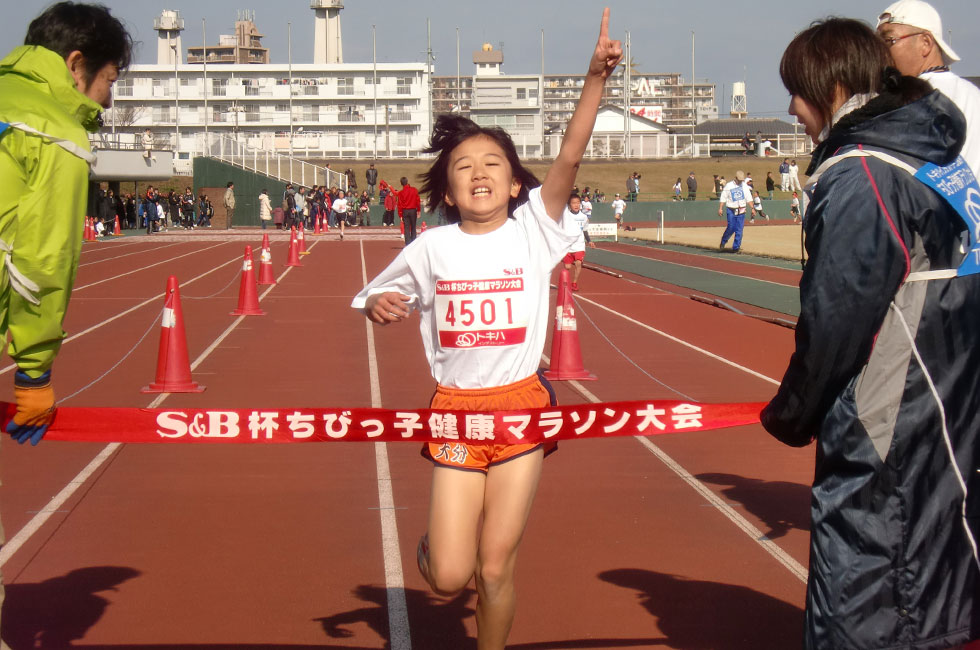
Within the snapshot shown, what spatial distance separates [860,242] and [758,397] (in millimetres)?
7905

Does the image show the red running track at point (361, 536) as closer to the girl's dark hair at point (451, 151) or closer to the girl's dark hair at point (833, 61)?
the girl's dark hair at point (451, 151)

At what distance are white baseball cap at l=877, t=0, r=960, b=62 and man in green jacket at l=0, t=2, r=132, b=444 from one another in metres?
3.52

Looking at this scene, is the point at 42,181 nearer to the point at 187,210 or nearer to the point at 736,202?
the point at 736,202

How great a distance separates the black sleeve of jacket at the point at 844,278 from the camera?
2676mm

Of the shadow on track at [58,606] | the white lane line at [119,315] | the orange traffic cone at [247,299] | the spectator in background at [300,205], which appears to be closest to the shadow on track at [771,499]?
the shadow on track at [58,606]

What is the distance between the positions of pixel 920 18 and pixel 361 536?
3715 mm

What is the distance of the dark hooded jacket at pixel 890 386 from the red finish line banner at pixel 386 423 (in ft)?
4.19

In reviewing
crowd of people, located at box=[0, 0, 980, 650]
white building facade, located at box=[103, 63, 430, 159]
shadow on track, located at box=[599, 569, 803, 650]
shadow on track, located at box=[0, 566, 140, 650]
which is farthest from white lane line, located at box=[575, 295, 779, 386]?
white building facade, located at box=[103, 63, 430, 159]

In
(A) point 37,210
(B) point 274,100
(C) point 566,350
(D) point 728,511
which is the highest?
(B) point 274,100

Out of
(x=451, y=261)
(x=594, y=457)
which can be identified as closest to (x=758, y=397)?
(x=594, y=457)

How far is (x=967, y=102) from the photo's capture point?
4.85 meters

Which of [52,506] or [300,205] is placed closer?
[52,506]

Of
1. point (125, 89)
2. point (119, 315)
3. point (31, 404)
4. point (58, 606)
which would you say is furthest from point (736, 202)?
point (125, 89)

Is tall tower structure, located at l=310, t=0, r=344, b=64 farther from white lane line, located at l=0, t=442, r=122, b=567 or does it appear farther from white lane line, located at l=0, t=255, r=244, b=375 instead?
white lane line, located at l=0, t=442, r=122, b=567
